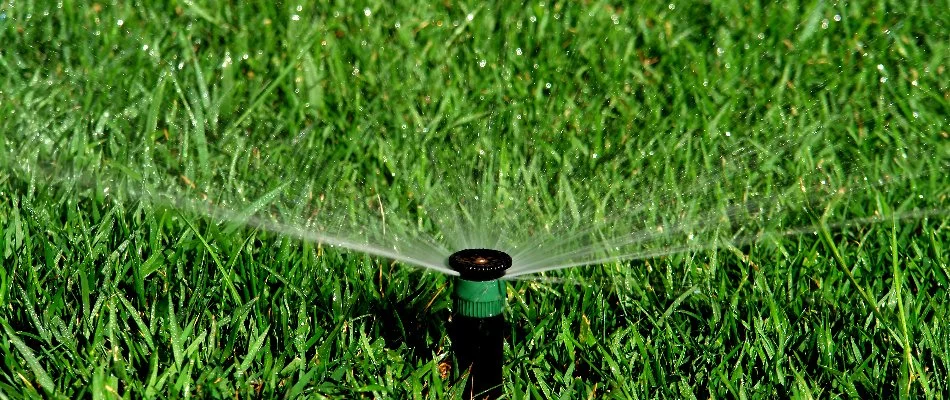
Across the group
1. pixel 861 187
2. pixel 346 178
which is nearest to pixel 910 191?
pixel 861 187

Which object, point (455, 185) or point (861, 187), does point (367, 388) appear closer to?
point (455, 185)

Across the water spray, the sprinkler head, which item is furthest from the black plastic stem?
the sprinkler head

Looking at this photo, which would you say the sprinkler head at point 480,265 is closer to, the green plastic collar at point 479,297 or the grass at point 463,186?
the green plastic collar at point 479,297

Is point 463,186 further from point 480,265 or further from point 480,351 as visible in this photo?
point 480,265

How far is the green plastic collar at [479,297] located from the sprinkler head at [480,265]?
0.08ft

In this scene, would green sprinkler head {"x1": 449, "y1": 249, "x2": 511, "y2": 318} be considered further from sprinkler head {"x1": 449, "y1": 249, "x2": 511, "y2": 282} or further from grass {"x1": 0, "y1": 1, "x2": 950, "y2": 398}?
grass {"x1": 0, "y1": 1, "x2": 950, "y2": 398}

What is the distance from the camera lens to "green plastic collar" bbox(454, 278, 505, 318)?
1.85 metres

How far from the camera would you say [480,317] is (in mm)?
1904

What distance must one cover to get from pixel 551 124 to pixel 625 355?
118 centimetres

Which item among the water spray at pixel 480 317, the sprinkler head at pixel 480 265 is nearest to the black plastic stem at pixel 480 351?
the water spray at pixel 480 317

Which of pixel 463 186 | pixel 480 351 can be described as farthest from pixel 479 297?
pixel 463 186

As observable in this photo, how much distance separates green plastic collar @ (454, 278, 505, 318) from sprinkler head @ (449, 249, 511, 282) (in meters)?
0.02

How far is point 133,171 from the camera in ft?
9.50

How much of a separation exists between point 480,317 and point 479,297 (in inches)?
2.1
